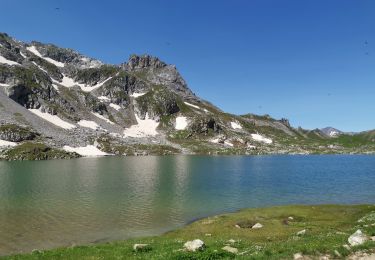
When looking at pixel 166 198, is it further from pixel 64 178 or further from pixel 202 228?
pixel 64 178

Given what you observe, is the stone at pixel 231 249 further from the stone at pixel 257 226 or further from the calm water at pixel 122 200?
the calm water at pixel 122 200

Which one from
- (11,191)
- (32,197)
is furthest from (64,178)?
(32,197)

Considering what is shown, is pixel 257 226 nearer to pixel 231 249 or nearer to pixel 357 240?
pixel 231 249

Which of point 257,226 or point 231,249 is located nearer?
point 231,249

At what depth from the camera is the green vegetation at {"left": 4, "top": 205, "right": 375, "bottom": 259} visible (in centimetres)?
2438

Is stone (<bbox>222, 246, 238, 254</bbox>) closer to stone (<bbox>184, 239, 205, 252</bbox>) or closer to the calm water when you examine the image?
Answer: stone (<bbox>184, 239, 205, 252</bbox>)

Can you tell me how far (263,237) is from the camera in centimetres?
4088

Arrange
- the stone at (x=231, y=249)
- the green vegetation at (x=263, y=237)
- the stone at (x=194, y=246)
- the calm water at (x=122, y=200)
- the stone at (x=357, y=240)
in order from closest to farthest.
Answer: the green vegetation at (x=263, y=237), the stone at (x=357, y=240), the stone at (x=231, y=249), the stone at (x=194, y=246), the calm water at (x=122, y=200)

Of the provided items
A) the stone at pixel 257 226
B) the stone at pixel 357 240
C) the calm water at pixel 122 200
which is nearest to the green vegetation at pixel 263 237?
the stone at pixel 357 240

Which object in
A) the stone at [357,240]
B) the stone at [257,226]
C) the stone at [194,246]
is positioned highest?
the stone at [357,240]

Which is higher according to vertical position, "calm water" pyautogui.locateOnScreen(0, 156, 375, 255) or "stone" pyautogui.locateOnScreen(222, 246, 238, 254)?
"stone" pyautogui.locateOnScreen(222, 246, 238, 254)

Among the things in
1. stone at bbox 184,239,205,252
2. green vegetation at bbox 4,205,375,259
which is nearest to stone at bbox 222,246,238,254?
green vegetation at bbox 4,205,375,259

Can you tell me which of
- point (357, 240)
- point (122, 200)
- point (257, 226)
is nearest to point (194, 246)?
point (357, 240)

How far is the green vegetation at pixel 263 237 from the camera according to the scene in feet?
80.0
